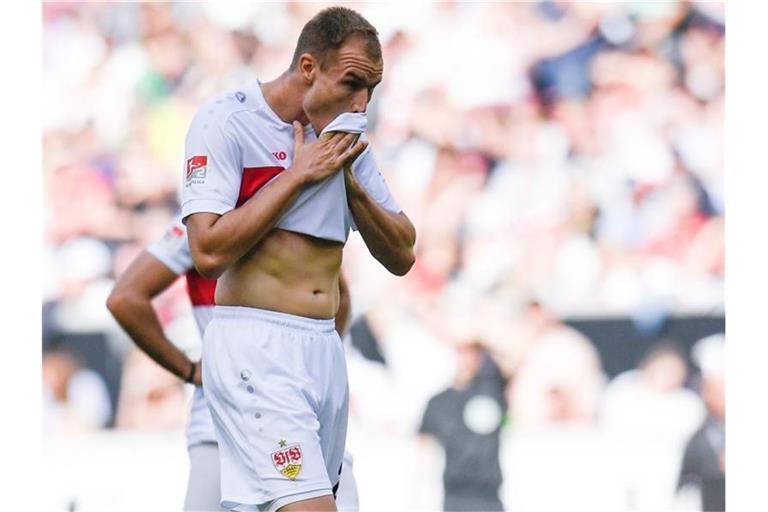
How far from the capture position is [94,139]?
812cm

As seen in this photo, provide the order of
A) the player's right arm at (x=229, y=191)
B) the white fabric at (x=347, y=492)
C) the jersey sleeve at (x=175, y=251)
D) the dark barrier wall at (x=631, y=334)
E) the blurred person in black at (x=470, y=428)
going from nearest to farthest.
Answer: the player's right arm at (x=229, y=191) → the white fabric at (x=347, y=492) → the jersey sleeve at (x=175, y=251) → the blurred person in black at (x=470, y=428) → the dark barrier wall at (x=631, y=334)

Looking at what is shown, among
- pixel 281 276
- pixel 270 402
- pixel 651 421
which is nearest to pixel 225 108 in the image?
pixel 281 276

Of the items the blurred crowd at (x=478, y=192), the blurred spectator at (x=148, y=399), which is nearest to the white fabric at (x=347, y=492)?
the blurred crowd at (x=478, y=192)

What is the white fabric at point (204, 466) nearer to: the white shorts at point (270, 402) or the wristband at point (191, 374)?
the wristband at point (191, 374)

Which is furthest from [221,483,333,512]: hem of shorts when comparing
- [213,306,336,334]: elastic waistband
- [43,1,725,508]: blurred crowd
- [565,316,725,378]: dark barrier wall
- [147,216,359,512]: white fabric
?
[565,316,725,378]: dark barrier wall

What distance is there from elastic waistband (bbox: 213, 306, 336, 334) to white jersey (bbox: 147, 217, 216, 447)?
0.70 m

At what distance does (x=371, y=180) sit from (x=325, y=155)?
40 cm

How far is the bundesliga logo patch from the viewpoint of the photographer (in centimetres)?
336

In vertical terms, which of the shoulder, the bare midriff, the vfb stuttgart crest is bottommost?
the vfb stuttgart crest

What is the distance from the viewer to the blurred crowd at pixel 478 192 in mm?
7906

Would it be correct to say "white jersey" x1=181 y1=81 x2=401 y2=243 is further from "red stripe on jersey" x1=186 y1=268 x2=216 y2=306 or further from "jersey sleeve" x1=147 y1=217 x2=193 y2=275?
"jersey sleeve" x1=147 y1=217 x2=193 y2=275

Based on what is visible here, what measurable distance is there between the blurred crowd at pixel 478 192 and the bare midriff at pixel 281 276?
4327mm

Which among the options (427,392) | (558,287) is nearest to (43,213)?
(427,392)

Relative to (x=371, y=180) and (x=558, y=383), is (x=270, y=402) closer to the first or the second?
(x=371, y=180)
